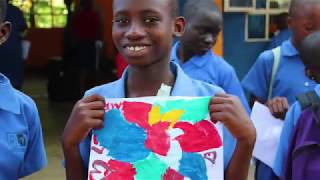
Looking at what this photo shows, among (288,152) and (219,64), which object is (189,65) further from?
(288,152)

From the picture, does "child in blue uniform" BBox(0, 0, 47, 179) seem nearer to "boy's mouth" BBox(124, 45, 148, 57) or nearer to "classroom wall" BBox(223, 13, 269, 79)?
"boy's mouth" BBox(124, 45, 148, 57)

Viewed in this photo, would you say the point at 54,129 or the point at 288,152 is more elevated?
the point at 288,152

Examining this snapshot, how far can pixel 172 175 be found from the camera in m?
1.86

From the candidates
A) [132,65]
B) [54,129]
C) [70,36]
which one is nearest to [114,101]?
[132,65]

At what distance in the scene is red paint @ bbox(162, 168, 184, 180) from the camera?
6.10 feet

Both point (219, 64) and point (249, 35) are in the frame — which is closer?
point (219, 64)

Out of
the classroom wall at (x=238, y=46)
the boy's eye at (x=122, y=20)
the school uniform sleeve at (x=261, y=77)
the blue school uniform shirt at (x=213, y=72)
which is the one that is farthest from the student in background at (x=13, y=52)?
the boy's eye at (x=122, y=20)

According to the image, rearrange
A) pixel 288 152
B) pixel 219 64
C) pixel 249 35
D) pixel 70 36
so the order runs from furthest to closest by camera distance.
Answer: pixel 70 36
pixel 249 35
pixel 219 64
pixel 288 152

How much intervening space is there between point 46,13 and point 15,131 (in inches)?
496

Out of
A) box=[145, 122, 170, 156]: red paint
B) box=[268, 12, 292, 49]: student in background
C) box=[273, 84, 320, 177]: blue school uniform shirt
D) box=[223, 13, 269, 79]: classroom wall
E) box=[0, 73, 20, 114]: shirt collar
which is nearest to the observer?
box=[145, 122, 170, 156]: red paint

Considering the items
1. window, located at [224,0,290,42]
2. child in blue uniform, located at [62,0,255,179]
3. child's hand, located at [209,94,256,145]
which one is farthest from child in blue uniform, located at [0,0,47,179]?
window, located at [224,0,290,42]

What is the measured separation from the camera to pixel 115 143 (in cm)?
189

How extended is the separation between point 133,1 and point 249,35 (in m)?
5.24

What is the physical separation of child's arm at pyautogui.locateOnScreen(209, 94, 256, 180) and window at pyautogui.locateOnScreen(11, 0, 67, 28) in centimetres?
1270
